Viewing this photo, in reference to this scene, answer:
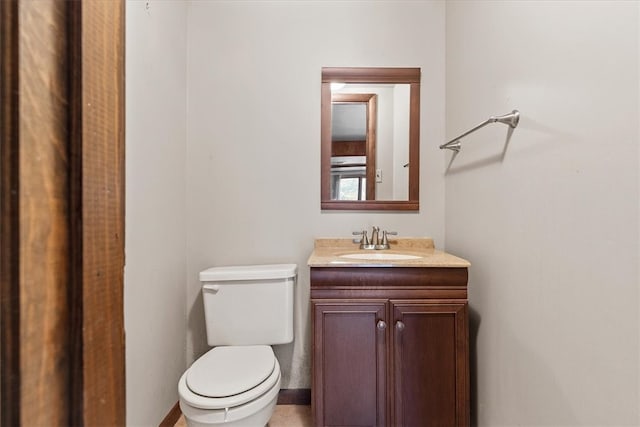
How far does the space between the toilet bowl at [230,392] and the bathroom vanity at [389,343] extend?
0.21m

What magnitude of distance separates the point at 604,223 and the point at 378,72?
1363mm

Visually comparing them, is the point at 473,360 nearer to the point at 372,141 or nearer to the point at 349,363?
the point at 349,363

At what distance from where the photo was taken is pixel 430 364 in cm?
123

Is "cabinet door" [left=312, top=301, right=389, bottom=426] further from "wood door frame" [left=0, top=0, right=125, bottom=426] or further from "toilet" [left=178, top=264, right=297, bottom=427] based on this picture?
"wood door frame" [left=0, top=0, right=125, bottom=426]

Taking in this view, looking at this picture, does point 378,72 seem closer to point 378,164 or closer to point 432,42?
point 432,42

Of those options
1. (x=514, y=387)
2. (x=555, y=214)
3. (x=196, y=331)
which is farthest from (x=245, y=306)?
(x=555, y=214)

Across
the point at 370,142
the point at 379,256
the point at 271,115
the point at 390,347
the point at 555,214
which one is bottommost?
the point at 390,347

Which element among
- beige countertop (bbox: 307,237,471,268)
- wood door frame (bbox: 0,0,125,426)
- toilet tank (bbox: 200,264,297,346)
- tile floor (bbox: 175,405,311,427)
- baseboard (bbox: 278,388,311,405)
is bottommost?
tile floor (bbox: 175,405,311,427)

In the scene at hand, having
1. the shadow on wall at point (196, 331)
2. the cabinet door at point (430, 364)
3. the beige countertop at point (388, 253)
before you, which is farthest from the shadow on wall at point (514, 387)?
the shadow on wall at point (196, 331)

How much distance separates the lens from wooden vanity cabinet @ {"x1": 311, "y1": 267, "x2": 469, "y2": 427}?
1229 mm

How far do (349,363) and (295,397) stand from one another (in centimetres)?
67

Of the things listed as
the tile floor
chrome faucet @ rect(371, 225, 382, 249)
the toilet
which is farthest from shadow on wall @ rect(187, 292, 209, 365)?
chrome faucet @ rect(371, 225, 382, 249)

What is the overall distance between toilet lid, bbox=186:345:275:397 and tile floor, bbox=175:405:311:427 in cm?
43

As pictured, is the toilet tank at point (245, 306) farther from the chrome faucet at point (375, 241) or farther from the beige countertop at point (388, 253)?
the chrome faucet at point (375, 241)
